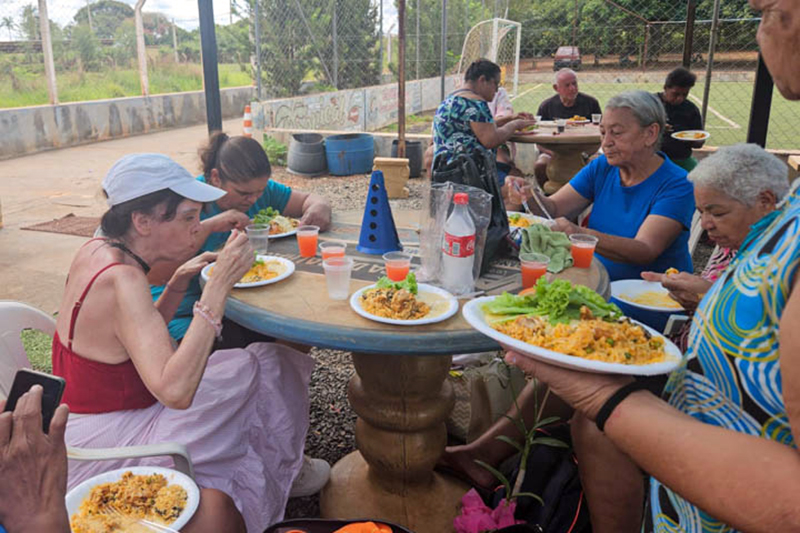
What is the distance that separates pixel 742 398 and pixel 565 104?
7699mm

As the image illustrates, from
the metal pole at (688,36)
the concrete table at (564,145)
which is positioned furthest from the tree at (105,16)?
the metal pole at (688,36)

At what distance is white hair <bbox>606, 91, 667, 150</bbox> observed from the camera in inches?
124

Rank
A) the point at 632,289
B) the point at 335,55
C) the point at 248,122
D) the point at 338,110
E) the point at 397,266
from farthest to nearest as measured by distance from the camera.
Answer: the point at 338,110 → the point at 335,55 → the point at 248,122 → the point at 632,289 → the point at 397,266

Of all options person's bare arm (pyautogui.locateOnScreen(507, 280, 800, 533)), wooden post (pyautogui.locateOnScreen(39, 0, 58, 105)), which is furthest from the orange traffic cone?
person's bare arm (pyautogui.locateOnScreen(507, 280, 800, 533))

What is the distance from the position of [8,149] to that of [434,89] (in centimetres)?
1252

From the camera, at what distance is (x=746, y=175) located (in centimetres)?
234

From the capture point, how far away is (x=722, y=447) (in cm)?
93

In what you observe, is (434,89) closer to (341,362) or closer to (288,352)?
(341,362)

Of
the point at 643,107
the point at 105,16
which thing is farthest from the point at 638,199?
the point at 105,16

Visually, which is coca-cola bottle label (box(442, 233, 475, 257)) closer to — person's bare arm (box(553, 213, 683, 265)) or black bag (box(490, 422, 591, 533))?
black bag (box(490, 422, 591, 533))

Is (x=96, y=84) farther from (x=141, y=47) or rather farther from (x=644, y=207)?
(x=644, y=207)

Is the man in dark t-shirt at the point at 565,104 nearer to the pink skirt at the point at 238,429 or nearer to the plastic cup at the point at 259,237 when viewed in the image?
the plastic cup at the point at 259,237

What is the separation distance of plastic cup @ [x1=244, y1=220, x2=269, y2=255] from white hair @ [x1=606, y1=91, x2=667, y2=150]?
2.05m

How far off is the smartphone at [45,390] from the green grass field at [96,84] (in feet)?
41.1
